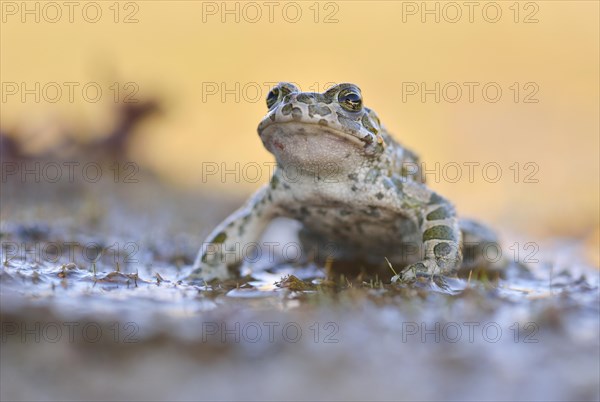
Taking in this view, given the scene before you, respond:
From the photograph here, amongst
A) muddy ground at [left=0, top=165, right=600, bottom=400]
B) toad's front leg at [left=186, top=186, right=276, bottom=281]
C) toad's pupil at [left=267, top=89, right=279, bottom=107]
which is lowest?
toad's front leg at [left=186, top=186, right=276, bottom=281]

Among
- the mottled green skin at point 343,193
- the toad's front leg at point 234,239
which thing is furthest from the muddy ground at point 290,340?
the toad's front leg at point 234,239

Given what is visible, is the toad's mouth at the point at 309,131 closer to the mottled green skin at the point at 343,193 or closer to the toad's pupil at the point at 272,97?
the mottled green skin at the point at 343,193

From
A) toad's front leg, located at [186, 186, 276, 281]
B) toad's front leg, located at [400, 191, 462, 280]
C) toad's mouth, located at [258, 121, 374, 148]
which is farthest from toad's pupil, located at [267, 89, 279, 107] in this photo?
toad's front leg, located at [400, 191, 462, 280]

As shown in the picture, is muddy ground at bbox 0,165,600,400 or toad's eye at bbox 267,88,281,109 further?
toad's eye at bbox 267,88,281,109

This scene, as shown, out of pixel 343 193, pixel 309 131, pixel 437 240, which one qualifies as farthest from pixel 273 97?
pixel 437 240

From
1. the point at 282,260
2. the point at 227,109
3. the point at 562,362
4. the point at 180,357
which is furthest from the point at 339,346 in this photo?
the point at 227,109

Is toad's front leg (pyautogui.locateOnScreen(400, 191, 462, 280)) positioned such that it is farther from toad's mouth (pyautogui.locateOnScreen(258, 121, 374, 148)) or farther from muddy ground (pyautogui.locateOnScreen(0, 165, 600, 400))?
toad's mouth (pyautogui.locateOnScreen(258, 121, 374, 148))
